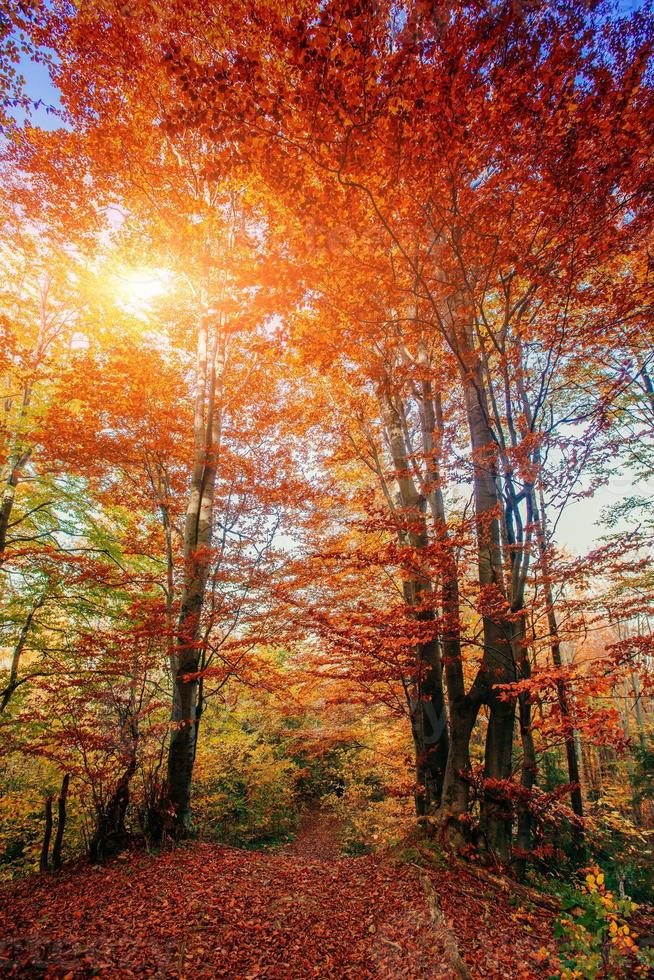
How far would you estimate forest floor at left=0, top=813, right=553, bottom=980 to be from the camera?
10.1 feet

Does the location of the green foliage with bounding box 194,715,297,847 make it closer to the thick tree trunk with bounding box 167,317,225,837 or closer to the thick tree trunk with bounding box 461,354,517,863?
the thick tree trunk with bounding box 167,317,225,837

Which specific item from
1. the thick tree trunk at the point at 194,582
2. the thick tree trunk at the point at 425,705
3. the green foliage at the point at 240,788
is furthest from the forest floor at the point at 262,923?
the green foliage at the point at 240,788

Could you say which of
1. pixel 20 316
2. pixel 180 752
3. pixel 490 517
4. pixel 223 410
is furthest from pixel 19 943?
pixel 20 316

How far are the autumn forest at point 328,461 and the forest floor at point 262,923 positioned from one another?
0.13ft

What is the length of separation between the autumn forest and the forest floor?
0.13ft

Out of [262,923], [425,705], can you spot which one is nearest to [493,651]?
[425,705]

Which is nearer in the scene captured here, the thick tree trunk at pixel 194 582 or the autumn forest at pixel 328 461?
the autumn forest at pixel 328 461

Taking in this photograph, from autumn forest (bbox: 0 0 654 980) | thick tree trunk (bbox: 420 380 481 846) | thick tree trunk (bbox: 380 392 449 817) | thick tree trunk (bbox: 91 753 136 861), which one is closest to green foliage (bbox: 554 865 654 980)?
autumn forest (bbox: 0 0 654 980)

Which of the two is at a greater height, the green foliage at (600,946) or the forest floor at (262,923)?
the green foliage at (600,946)

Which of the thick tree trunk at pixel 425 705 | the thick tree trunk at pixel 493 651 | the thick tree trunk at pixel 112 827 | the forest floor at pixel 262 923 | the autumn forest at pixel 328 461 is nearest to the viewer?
the forest floor at pixel 262 923

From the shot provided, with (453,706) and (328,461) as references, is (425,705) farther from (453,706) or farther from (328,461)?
(328,461)

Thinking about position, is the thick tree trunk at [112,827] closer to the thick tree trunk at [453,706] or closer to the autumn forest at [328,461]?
the autumn forest at [328,461]

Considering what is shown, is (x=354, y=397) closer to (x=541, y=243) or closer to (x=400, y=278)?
(x=400, y=278)

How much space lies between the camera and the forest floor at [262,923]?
3.09m
